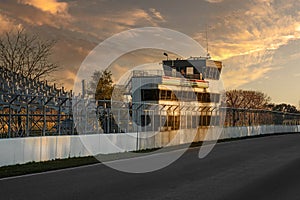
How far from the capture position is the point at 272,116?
189ft

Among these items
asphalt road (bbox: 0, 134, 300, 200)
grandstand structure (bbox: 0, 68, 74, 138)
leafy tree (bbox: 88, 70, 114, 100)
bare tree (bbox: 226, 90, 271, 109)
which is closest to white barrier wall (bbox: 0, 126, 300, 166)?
grandstand structure (bbox: 0, 68, 74, 138)

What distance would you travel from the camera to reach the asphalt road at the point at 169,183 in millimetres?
9875

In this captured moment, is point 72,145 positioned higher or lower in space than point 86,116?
lower

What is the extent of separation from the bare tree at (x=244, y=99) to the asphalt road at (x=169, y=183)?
113588 mm


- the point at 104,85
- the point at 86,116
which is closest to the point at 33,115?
the point at 86,116

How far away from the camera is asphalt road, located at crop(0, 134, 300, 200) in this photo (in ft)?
32.4

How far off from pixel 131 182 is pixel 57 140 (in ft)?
26.6

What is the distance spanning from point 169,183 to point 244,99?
12263cm

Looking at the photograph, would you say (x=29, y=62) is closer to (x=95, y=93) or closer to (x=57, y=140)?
(x=57, y=140)

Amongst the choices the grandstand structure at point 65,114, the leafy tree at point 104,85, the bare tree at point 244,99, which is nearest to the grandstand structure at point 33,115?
the grandstand structure at point 65,114

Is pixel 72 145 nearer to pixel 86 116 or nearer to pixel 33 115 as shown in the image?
pixel 33 115

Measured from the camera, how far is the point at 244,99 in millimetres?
131750

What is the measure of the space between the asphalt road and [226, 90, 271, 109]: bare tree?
114m

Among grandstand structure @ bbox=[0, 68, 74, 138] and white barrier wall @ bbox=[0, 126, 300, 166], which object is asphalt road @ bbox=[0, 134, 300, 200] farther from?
grandstand structure @ bbox=[0, 68, 74, 138]
